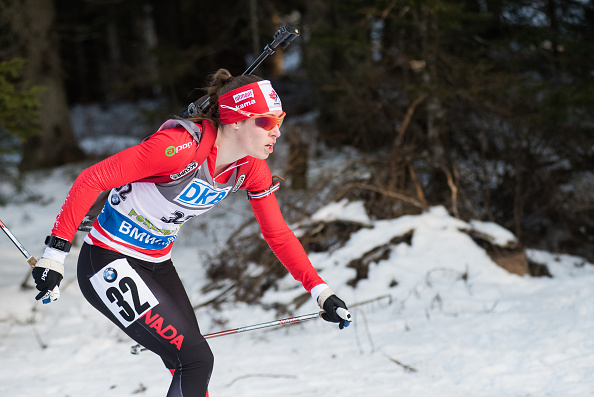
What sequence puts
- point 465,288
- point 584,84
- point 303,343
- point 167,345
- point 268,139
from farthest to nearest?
1. point 584,84
2. point 465,288
3. point 303,343
4. point 268,139
5. point 167,345

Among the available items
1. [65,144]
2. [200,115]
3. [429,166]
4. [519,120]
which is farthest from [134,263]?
[65,144]

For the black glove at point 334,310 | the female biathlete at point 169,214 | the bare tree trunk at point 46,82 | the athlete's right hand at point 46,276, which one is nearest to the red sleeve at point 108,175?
the female biathlete at point 169,214

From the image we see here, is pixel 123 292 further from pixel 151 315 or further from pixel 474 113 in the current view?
pixel 474 113

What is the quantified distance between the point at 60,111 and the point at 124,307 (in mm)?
11966

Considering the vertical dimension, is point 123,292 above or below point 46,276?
below

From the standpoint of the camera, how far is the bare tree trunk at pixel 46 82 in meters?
12.7

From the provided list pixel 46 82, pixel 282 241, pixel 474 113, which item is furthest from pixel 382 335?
pixel 46 82

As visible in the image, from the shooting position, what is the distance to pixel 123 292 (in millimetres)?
3012

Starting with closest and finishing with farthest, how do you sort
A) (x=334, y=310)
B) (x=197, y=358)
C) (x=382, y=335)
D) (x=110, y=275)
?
(x=197, y=358) → (x=110, y=275) → (x=334, y=310) → (x=382, y=335)

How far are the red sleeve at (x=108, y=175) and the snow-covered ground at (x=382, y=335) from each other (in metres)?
2.09

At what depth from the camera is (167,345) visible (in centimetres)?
292

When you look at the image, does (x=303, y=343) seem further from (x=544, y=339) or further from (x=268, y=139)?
(x=268, y=139)

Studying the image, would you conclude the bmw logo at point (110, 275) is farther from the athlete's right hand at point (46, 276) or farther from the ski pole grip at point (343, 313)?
the ski pole grip at point (343, 313)

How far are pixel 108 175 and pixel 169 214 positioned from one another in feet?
1.50
